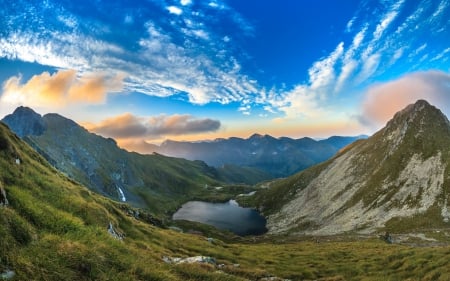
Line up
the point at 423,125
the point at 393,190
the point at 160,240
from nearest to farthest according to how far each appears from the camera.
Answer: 1. the point at 160,240
2. the point at 393,190
3. the point at 423,125

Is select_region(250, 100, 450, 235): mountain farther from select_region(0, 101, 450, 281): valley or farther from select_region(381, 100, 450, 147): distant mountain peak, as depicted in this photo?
select_region(0, 101, 450, 281): valley

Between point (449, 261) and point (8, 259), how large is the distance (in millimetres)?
38327

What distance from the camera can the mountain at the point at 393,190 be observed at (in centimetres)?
12544

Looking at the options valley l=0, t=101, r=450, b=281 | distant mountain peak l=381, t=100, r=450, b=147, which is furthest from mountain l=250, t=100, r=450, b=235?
valley l=0, t=101, r=450, b=281

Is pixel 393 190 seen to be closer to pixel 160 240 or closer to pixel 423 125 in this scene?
pixel 423 125

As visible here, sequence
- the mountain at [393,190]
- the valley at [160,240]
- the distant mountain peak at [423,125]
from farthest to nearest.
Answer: the distant mountain peak at [423,125] → the mountain at [393,190] → the valley at [160,240]

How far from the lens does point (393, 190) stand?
148625mm

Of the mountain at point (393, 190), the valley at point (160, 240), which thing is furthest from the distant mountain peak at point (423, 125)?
the valley at point (160, 240)

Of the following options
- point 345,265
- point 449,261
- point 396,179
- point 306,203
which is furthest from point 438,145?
point 449,261

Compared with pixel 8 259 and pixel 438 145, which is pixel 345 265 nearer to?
pixel 8 259

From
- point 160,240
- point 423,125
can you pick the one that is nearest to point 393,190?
point 423,125

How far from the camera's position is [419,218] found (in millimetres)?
118562

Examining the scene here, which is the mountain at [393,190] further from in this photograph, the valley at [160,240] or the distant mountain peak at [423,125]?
the valley at [160,240]

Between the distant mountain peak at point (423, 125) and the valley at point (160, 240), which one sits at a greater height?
the distant mountain peak at point (423, 125)
